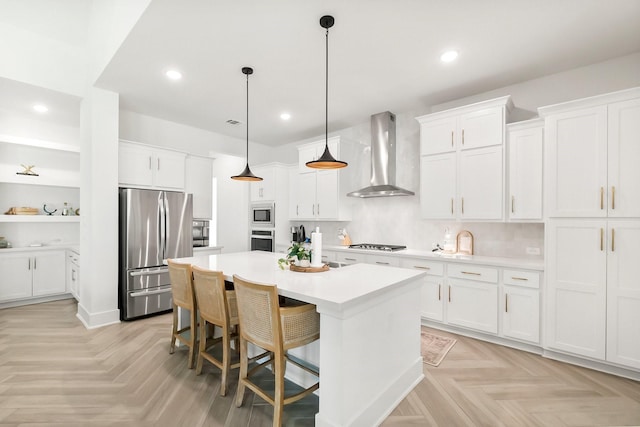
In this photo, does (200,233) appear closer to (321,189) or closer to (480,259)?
(321,189)

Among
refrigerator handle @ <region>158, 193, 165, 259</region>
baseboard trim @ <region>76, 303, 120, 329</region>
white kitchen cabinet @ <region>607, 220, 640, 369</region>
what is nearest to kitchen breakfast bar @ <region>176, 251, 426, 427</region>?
white kitchen cabinet @ <region>607, 220, 640, 369</region>

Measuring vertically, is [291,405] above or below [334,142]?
below

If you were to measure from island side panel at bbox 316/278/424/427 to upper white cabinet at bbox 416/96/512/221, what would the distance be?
5.11 ft

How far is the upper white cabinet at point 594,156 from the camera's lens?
2449 millimetres

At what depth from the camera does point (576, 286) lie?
266 cm

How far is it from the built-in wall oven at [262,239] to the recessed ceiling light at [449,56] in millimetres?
3762

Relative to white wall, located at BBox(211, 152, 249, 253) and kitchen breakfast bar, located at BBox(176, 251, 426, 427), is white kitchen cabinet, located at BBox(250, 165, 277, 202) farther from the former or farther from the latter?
kitchen breakfast bar, located at BBox(176, 251, 426, 427)

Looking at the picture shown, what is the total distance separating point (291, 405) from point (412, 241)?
2824mm

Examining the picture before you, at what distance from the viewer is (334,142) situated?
4621 millimetres

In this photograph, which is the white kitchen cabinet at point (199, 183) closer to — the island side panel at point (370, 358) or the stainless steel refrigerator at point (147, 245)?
the stainless steel refrigerator at point (147, 245)

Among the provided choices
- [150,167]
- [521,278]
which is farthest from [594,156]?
[150,167]

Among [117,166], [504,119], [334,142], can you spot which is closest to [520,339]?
[504,119]

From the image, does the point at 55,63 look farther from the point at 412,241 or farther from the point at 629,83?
the point at 629,83

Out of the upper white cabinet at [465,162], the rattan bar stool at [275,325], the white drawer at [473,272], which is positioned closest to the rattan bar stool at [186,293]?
the rattan bar stool at [275,325]
